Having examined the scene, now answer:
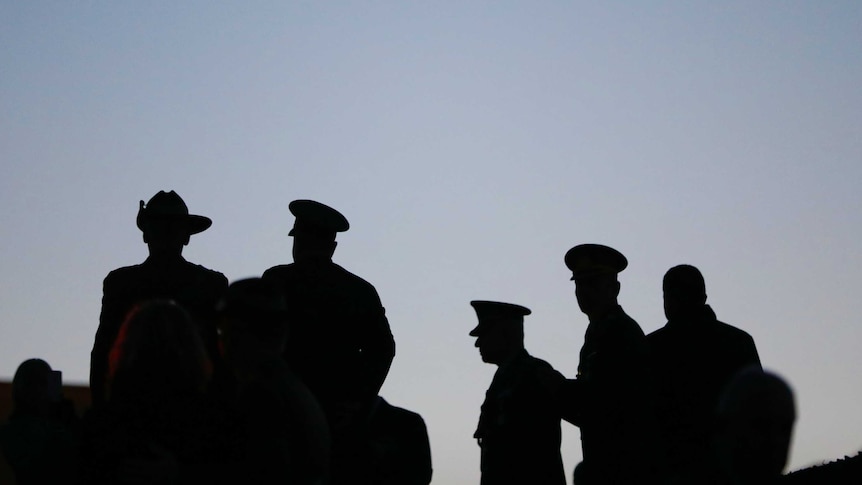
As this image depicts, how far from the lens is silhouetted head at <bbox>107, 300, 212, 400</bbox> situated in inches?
179

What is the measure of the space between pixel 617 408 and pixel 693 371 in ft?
2.45

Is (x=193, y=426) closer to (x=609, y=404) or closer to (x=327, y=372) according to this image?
(x=327, y=372)

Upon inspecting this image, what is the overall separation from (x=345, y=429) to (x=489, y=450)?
167 cm

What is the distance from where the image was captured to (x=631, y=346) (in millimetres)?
7730

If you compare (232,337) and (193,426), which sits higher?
(232,337)

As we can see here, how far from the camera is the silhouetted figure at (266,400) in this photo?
4.61 metres

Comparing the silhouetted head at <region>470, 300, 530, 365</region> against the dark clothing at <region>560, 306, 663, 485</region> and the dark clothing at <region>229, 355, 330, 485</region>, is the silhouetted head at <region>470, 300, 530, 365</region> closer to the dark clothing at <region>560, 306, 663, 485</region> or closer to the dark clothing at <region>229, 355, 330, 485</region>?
the dark clothing at <region>560, 306, 663, 485</region>

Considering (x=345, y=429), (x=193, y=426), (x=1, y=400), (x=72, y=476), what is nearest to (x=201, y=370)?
(x=193, y=426)

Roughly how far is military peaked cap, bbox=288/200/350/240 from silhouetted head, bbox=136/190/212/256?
0.67 meters

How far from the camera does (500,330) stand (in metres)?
8.55

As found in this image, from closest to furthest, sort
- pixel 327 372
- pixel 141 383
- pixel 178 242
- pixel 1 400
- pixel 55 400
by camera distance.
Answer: pixel 141 383 → pixel 55 400 → pixel 327 372 → pixel 178 242 → pixel 1 400

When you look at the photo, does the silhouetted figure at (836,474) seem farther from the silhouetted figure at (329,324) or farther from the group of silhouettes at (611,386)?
the silhouetted figure at (329,324)

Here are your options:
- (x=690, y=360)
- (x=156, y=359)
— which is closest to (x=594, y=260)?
(x=690, y=360)

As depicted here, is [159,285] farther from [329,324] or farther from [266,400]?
[266,400]
